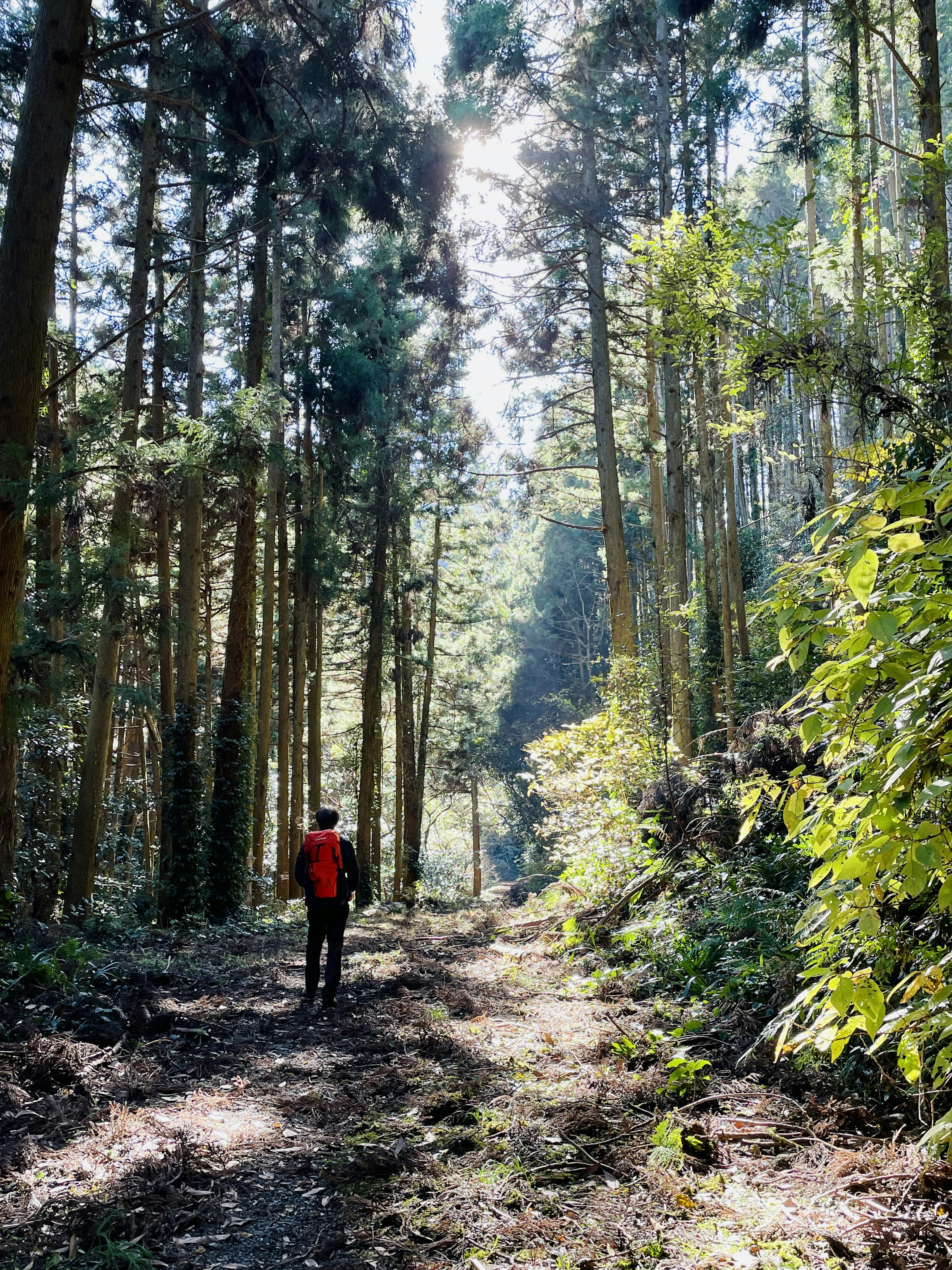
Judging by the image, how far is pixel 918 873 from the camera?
181 cm

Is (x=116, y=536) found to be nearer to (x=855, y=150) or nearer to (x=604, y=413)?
(x=604, y=413)

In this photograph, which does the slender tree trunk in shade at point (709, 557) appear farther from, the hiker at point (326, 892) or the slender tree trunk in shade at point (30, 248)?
the slender tree trunk in shade at point (30, 248)

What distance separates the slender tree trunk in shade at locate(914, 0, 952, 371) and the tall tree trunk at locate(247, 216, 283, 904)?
1099cm

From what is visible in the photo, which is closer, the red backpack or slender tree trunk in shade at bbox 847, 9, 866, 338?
the red backpack

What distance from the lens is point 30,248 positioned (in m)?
5.79

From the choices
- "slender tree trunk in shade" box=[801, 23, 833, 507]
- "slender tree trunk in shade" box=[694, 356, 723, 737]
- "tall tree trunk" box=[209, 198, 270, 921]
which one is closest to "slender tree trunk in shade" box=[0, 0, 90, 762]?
"tall tree trunk" box=[209, 198, 270, 921]

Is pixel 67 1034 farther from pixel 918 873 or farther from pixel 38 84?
pixel 38 84

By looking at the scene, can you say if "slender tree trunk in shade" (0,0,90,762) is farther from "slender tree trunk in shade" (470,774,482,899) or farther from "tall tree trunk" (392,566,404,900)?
"slender tree trunk in shade" (470,774,482,899)

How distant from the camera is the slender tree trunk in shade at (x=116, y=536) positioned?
40.0 ft

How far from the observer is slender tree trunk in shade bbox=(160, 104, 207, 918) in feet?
43.8

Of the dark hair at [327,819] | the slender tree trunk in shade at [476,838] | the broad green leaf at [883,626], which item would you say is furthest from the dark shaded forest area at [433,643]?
the slender tree trunk in shade at [476,838]

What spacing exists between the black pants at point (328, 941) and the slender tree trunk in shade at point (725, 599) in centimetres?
493

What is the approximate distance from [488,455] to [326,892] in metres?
13.0

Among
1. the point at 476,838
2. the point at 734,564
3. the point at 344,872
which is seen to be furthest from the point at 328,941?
the point at 476,838
